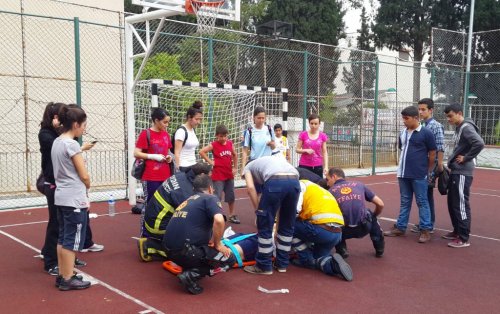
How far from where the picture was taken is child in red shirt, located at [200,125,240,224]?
23.4 feet

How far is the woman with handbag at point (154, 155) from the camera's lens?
597cm

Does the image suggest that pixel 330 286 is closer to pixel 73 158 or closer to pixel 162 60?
pixel 73 158

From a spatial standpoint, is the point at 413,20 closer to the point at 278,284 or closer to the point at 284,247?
the point at 284,247

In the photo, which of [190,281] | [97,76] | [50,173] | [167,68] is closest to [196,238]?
[190,281]

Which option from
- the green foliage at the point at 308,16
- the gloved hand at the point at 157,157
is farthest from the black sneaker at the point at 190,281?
the green foliage at the point at 308,16

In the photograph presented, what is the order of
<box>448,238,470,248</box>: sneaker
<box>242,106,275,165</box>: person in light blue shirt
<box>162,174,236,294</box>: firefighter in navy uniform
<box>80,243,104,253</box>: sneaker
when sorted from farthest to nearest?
<box>242,106,275,165</box>: person in light blue shirt < <box>448,238,470,248</box>: sneaker < <box>80,243,104,253</box>: sneaker < <box>162,174,236,294</box>: firefighter in navy uniform

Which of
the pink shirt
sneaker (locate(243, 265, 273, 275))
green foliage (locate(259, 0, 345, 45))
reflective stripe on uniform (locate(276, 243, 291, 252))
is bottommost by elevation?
sneaker (locate(243, 265, 273, 275))

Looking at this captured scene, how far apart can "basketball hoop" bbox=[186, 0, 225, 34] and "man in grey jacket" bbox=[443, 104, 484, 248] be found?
3824 millimetres

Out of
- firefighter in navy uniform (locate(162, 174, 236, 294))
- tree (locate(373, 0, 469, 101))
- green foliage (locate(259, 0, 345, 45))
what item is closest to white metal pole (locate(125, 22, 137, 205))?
firefighter in navy uniform (locate(162, 174, 236, 294))

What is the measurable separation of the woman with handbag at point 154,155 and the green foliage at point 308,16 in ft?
75.8

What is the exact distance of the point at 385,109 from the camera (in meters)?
16.6

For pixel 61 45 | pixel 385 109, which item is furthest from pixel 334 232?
pixel 385 109

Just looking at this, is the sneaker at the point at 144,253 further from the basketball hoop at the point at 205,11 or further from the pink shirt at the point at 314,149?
the basketball hoop at the point at 205,11

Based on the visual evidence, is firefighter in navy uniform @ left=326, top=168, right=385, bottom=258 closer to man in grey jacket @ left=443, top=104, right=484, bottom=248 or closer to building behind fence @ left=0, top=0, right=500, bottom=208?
man in grey jacket @ left=443, top=104, right=484, bottom=248
